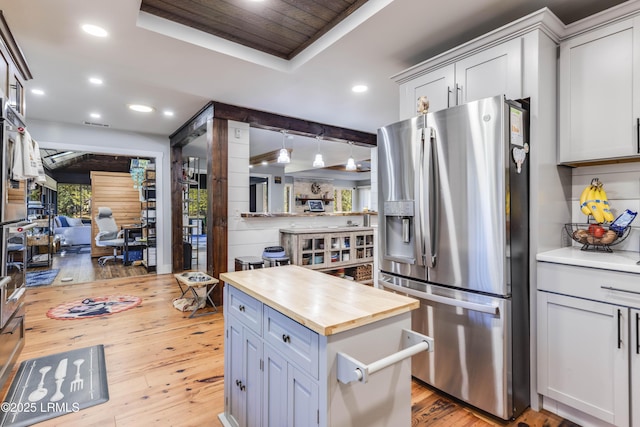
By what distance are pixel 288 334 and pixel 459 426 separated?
4.11 feet

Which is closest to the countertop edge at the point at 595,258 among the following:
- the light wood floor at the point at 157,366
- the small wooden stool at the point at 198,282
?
the light wood floor at the point at 157,366

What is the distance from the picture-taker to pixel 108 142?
203 inches

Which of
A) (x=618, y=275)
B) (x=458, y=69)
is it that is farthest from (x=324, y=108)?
(x=618, y=275)

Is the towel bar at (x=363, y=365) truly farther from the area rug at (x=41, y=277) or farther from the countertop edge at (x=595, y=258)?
the area rug at (x=41, y=277)

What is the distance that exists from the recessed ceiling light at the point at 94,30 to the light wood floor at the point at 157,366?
2431mm

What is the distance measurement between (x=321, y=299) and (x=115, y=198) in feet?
27.8

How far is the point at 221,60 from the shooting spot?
2.69 metres

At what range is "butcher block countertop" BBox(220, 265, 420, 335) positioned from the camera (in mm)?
1098

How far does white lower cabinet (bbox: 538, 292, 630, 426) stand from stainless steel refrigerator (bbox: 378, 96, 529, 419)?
109 millimetres

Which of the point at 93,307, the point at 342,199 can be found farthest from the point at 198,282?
the point at 342,199

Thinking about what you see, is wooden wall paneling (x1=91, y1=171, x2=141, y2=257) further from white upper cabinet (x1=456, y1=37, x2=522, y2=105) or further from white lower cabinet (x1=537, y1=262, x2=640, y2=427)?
white lower cabinet (x1=537, y1=262, x2=640, y2=427)

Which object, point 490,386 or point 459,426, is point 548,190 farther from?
point 459,426

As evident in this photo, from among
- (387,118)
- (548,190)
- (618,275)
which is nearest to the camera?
(618,275)

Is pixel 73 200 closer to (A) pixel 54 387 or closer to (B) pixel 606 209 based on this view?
(A) pixel 54 387
